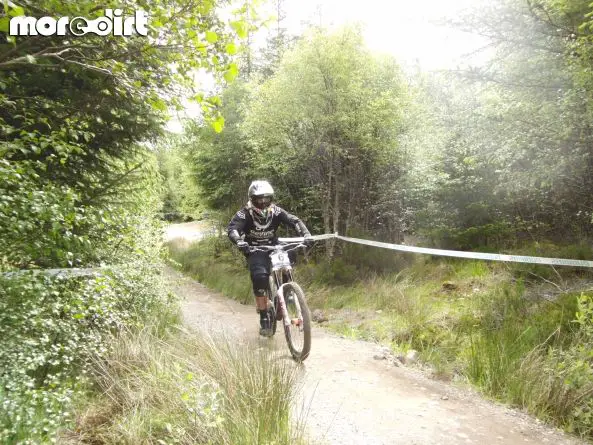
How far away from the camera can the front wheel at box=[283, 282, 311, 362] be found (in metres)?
4.50

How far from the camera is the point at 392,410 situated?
367 centimetres

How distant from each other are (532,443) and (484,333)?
6.07 feet

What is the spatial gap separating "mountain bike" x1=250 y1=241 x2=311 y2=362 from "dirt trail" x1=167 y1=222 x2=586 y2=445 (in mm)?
243

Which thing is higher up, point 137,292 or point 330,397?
point 137,292

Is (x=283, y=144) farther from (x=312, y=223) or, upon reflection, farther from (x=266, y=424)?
(x=266, y=424)

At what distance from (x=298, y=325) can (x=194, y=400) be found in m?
1.91

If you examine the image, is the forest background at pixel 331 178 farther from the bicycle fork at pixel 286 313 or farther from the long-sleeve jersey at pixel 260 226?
the bicycle fork at pixel 286 313

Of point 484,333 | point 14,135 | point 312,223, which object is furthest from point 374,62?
point 14,135

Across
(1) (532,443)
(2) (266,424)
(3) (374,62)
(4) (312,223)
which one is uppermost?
(3) (374,62)

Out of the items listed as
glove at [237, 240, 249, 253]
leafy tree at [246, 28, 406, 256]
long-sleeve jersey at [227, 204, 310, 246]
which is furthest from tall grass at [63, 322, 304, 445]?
leafy tree at [246, 28, 406, 256]

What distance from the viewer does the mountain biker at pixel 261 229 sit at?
5.25 metres

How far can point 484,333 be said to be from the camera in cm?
491

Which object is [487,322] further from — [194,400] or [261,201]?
[194,400]

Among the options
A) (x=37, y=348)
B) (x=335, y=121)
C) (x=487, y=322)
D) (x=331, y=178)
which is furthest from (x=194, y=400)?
(x=331, y=178)
